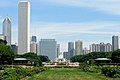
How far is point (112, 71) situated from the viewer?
51969mm

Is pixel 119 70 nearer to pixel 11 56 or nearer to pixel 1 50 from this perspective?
pixel 1 50

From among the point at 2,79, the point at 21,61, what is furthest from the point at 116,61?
the point at 2,79

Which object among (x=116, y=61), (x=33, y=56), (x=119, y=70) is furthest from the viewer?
(x=33, y=56)

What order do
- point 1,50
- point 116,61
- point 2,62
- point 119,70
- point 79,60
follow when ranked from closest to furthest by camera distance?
point 119,70, point 1,50, point 2,62, point 116,61, point 79,60

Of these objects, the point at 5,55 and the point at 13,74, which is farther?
the point at 5,55

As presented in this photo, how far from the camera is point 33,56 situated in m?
170

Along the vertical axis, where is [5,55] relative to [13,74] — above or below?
above

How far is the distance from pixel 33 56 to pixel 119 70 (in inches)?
4741

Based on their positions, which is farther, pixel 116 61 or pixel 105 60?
pixel 105 60

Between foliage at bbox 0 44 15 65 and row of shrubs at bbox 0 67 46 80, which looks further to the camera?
foliage at bbox 0 44 15 65

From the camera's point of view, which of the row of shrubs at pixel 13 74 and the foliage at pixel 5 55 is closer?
the row of shrubs at pixel 13 74

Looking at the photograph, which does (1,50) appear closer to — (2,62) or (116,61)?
(2,62)

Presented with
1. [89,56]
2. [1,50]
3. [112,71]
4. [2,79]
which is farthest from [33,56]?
[2,79]

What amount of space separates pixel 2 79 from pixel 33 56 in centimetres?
14185
